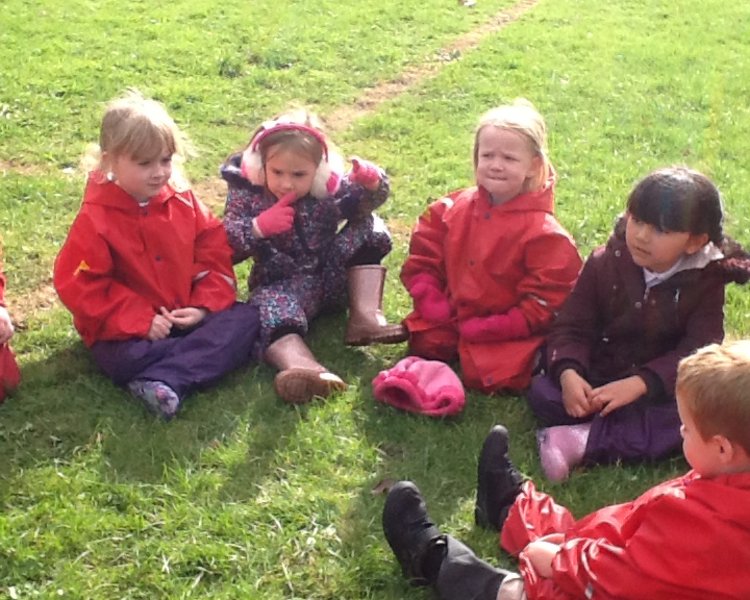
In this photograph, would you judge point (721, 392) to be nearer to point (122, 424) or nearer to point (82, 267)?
point (122, 424)

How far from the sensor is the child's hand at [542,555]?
Answer: 2918 mm

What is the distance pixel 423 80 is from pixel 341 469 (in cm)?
567

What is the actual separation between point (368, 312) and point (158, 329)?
0.99 metres

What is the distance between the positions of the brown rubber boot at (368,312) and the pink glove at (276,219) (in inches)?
19.1

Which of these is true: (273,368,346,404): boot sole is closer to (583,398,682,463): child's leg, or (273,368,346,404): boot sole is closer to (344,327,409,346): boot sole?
(344,327,409,346): boot sole

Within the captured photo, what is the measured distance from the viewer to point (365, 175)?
4.82 m

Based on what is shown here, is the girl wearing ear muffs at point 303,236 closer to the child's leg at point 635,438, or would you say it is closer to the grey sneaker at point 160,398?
the grey sneaker at point 160,398

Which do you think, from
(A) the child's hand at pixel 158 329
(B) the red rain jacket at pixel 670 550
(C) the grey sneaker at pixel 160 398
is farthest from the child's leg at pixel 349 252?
(B) the red rain jacket at pixel 670 550

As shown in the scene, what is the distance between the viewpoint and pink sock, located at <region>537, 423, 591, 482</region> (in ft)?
12.4

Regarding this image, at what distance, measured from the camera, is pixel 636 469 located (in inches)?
151

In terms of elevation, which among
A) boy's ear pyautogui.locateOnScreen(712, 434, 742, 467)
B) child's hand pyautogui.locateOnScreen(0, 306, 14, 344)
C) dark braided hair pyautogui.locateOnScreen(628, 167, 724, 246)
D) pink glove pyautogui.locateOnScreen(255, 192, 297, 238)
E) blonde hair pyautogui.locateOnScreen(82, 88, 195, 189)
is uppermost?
blonde hair pyautogui.locateOnScreen(82, 88, 195, 189)

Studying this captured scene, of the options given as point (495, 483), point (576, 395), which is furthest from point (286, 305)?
point (495, 483)

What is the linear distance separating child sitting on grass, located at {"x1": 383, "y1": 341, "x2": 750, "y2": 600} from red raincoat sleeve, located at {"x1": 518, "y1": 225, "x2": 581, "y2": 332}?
4.65ft

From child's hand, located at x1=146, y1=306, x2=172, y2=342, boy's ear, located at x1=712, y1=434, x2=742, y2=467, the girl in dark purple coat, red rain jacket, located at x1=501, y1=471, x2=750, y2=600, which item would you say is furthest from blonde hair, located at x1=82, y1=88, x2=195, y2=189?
boy's ear, located at x1=712, y1=434, x2=742, y2=467
